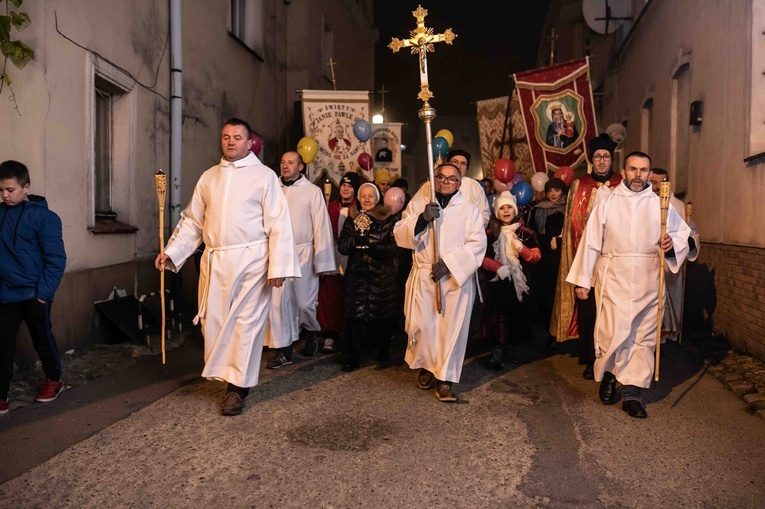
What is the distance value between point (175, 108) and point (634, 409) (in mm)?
6890

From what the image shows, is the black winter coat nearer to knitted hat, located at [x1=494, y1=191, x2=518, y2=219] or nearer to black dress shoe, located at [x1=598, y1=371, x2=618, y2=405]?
knitted hat, located at [x1=494, y1=191, x2=518, y2=219]

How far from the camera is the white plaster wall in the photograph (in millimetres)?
7555

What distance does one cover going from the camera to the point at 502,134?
13.3 metres

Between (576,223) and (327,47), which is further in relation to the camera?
(327,47)

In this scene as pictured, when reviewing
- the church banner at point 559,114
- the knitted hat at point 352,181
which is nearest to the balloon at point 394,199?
the knitted hat at point 352,181

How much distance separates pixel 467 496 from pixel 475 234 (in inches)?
104

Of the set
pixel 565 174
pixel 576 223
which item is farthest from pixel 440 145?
pixel 576 223

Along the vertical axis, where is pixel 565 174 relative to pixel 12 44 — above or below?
below

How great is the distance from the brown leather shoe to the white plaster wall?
16.9 feet

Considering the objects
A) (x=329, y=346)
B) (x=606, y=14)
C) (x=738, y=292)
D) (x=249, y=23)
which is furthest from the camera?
(x=606, y=14)

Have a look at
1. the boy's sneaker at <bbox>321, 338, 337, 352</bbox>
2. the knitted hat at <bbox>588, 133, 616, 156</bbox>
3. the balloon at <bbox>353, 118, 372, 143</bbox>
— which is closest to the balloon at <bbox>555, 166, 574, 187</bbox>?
the balloon at <bbox>353, 118, 372, 143</bbox>

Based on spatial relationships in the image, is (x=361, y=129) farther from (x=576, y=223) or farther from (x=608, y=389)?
(x=608, y=389)

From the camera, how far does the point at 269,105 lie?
14070 mm

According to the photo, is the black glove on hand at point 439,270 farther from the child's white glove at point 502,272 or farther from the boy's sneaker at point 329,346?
the boy's sneaker at point 329,346
